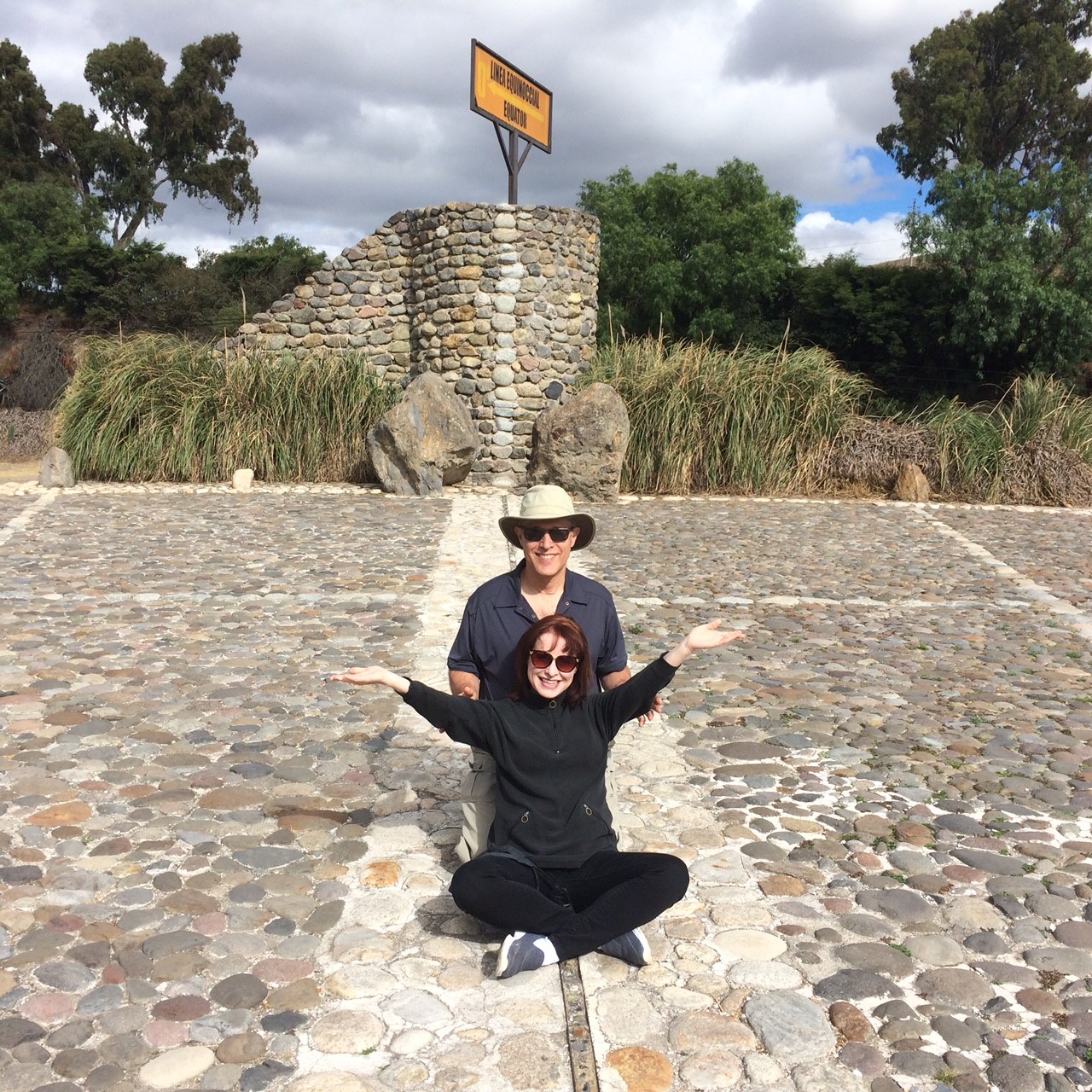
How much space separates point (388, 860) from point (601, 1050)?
1079mm

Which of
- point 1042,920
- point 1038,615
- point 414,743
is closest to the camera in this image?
point 1042,920

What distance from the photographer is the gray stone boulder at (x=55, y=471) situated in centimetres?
1163

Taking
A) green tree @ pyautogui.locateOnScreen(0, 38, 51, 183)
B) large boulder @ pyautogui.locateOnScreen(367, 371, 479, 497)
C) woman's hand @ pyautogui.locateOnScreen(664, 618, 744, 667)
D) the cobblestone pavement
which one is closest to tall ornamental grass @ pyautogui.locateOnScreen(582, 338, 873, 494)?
large boulder @ pyautogui.locateOnScreen(367, 371, 479, 497)

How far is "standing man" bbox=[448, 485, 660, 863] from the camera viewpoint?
2.95 metres

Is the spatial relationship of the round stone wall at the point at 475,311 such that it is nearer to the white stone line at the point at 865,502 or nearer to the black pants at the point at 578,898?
the white stone line at the point at 865,502

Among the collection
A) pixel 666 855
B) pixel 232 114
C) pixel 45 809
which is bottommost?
pixel 45 809

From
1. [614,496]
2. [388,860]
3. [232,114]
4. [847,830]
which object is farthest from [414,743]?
[232,114]

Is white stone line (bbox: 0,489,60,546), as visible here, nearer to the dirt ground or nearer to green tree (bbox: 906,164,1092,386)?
the dirt ground

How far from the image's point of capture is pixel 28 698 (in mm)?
Answer: 4441

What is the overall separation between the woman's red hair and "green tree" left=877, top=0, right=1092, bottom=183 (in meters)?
26.0

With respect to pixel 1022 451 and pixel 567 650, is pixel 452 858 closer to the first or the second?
pixel 567 650

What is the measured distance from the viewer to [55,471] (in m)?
11.6

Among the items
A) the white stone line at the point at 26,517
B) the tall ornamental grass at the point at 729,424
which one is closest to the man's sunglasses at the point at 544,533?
the white stone line at the point at 26,517

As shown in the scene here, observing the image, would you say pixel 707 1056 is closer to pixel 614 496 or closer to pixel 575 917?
pixel 575 917
